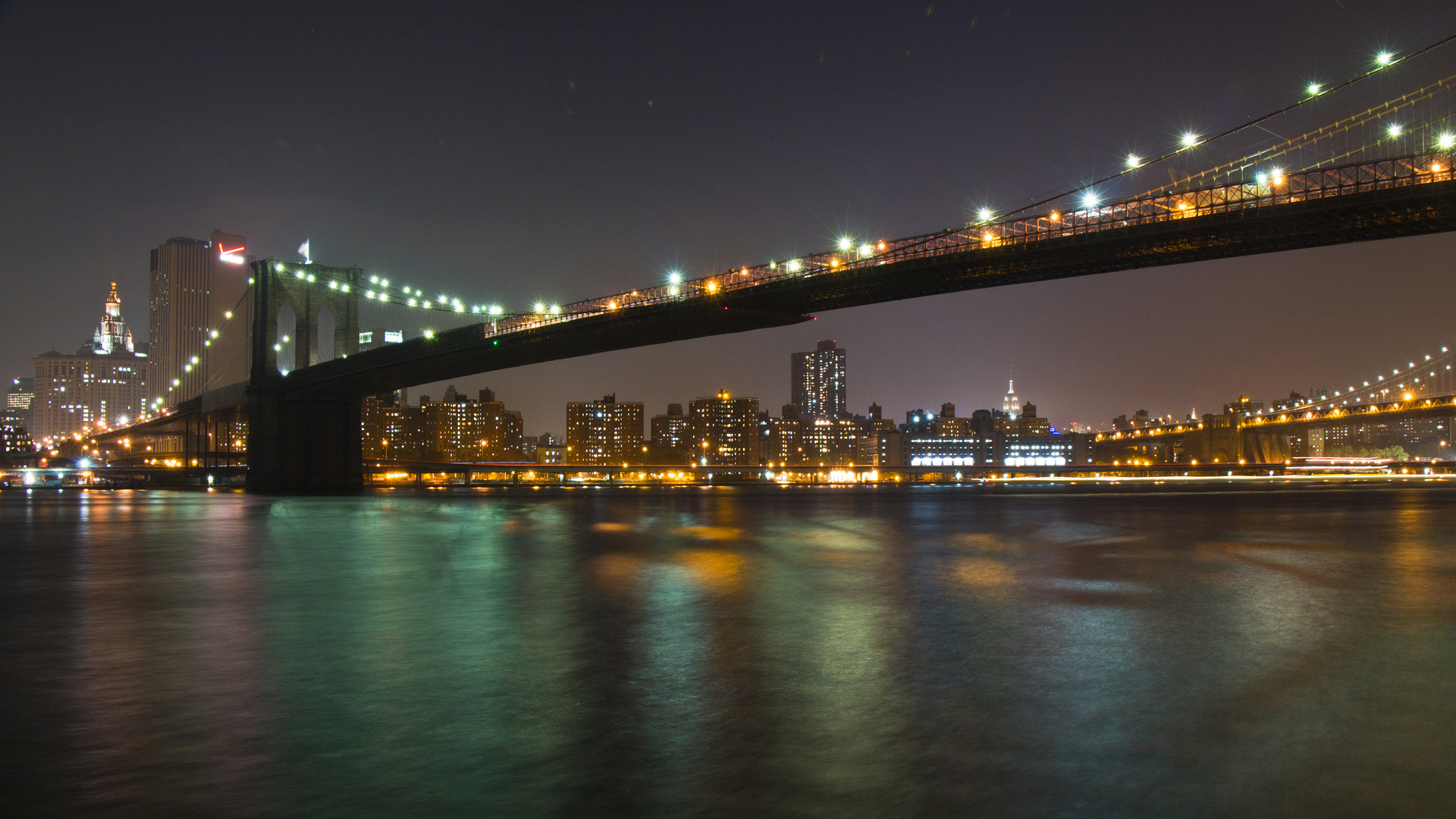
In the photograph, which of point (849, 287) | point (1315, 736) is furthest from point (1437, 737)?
point (849, 287)

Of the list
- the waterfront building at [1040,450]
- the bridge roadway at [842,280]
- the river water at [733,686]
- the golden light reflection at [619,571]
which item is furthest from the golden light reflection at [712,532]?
the waterfront building at [1040,450]

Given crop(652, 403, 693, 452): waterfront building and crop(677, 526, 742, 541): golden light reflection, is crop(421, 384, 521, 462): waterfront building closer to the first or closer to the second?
crop(652, 403, 693, 452): waterfront building

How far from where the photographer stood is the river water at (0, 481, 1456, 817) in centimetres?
428

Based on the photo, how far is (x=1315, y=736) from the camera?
197 inches

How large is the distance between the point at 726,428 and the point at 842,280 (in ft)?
453

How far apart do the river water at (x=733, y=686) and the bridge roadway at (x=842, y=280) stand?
22.9 metres

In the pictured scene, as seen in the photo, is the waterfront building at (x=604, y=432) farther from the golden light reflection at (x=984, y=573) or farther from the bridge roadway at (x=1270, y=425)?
the golden light reflection at (x=984, y=573)

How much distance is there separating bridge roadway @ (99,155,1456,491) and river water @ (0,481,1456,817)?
2292 cm

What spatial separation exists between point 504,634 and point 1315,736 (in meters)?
6.12

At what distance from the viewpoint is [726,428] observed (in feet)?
599

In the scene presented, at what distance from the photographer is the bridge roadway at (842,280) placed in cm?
3253

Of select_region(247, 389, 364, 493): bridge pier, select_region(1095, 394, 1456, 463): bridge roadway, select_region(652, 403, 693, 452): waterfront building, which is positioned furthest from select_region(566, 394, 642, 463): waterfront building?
select_region(247, 389, 364, 493): bridge pier

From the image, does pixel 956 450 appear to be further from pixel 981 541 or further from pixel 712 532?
pixel 981 541

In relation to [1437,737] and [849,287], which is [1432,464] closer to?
[849,287]
